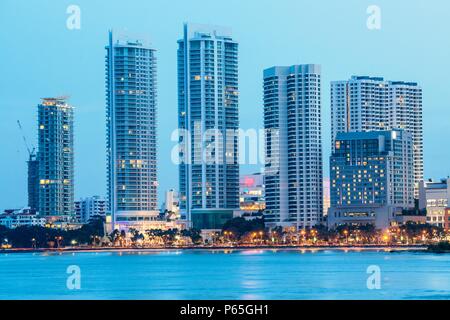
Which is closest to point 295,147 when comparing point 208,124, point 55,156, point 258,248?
point 208,124

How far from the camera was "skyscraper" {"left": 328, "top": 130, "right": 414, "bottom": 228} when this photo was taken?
64.4 m

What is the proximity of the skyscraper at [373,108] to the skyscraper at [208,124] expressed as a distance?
38.0ft

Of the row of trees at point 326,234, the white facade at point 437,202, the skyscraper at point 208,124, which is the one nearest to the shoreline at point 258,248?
the row of trees at point 326,234

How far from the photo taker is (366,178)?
→ 65.7m

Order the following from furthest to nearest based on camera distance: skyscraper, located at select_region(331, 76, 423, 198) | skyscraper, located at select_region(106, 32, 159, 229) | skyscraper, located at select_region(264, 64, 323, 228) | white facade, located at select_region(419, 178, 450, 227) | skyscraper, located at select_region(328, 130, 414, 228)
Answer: skyscraper, located at select_region(331, 76, 423, 198), skyscraper, located at select_region(106, 32, 159, 229), skyscraper, located at select_region(264, 64, 323, 228), skyscraper, located at select_region(328, 130, 414, 228), white facade, located at select_region(419, 178, 450, 227)

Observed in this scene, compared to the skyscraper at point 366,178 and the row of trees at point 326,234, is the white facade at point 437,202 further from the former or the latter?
the skyscraper at point 366,178

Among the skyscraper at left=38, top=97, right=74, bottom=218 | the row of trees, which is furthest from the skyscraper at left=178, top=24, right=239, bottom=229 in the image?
the skyscraper at left=38, top=97, right=74, bottom=218

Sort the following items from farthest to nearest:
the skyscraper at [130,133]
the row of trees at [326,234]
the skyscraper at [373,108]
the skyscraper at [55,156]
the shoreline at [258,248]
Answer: the skyscraper at [55,156] < the skyscraper at [373,108] < the skyscraper at [130,133] < the row of trees at [326,234] < the shoreline at [258,248]

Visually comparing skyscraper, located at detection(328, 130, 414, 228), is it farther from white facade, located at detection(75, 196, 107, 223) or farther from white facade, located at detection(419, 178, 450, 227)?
white facade, located at detection(75, 196, 107, 223)

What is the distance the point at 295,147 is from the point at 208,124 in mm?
6654

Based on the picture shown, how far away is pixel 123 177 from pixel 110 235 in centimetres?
484

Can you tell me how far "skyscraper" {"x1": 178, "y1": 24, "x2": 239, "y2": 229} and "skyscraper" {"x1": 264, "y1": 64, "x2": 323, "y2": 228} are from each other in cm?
282

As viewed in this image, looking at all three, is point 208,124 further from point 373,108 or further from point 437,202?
point 373,108

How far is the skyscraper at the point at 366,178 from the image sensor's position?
64.4 meters
